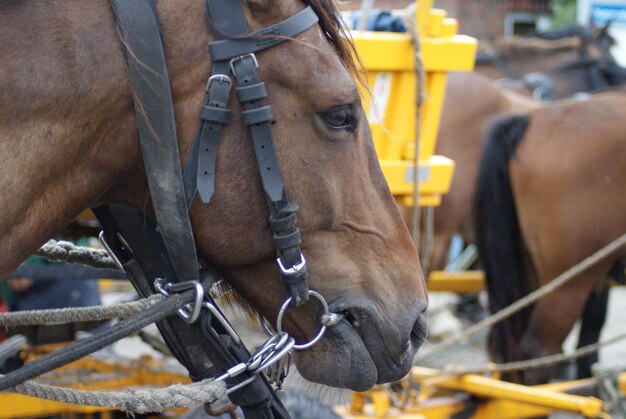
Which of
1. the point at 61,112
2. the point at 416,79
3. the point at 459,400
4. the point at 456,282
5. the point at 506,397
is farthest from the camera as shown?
the point at 456,282

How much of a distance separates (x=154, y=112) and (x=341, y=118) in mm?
364

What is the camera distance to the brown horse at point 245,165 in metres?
1.43

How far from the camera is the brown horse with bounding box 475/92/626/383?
413 centimetres

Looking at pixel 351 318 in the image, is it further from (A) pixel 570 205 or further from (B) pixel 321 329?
(A) pixel 570 205

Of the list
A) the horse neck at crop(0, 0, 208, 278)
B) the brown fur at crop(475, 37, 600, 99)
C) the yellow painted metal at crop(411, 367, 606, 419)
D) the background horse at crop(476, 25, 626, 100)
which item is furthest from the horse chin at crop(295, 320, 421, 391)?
the brown fur at crop(475, 37, 600, 99)

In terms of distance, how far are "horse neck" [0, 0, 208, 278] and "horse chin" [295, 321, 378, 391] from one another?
0.50m

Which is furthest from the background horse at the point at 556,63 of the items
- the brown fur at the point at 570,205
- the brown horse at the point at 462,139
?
the brown fur at the point at 570,205

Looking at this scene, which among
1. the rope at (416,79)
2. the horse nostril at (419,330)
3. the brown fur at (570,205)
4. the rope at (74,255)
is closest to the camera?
the horse nostril at (419,330)

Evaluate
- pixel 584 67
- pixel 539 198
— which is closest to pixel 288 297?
pixel 539 198

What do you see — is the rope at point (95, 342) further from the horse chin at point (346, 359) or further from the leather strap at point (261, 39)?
the leather strap at point (261, 39)

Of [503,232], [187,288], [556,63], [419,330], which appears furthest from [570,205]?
[556,63]

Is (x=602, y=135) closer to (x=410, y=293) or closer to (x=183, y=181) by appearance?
(x=410, y=293)

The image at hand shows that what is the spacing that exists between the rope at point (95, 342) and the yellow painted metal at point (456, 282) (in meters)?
3.69

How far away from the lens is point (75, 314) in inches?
62.4
